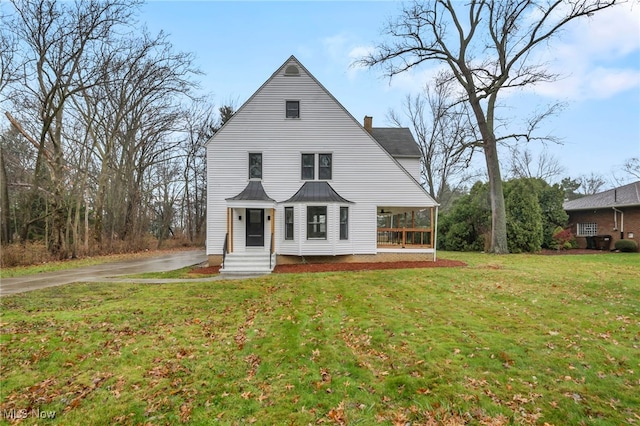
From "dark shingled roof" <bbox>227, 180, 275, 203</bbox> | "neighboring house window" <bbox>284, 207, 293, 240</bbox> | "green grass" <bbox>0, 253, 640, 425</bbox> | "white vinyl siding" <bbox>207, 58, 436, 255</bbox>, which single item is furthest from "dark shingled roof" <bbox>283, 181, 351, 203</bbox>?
"green grass" <bbox>0, 253, 640, 425</bbox>

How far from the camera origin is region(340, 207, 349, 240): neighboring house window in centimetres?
1464

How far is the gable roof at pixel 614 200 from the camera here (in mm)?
20875

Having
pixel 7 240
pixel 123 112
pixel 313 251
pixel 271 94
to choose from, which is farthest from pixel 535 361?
pixel 123 112

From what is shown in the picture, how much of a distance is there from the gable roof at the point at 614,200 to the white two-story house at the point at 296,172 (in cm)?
1608

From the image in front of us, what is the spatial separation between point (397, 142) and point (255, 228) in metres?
9.99

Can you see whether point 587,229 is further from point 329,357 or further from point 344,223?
point 329,357

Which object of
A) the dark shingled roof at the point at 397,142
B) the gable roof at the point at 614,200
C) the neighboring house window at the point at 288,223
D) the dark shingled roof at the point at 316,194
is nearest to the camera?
the dark shingled roof at the point at 316,194

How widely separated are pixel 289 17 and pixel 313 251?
33.8 ft

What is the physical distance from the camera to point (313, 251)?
14.1 meters

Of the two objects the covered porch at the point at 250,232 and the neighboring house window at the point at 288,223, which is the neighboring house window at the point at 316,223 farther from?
the covered porch at the point at 250,232

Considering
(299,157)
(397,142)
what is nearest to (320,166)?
(299,157)

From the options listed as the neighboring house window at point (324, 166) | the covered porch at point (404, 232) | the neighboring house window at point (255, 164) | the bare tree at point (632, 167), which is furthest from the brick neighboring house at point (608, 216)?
the neighboring house window at point (255, 164)

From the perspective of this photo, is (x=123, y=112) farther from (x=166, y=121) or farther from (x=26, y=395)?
(x=26, y=395)

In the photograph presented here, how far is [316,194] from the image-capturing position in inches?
566
